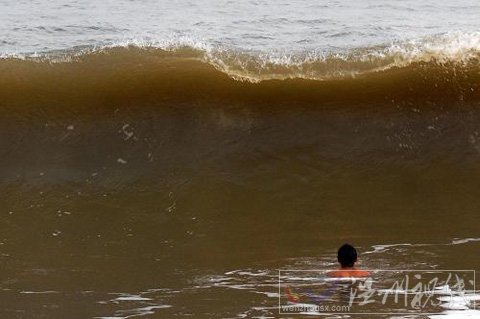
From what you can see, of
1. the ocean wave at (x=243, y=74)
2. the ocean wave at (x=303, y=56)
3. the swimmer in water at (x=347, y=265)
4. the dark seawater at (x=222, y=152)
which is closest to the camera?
the swimmer in water at (x=347, y=265)

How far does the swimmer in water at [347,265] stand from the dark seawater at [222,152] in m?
0.21

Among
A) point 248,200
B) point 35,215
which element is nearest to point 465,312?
point 248,200

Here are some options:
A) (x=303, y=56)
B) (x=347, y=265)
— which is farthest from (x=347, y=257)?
(x=303, y=56)

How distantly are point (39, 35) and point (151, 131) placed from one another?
2.09 meters

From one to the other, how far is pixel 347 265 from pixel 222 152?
105 inches

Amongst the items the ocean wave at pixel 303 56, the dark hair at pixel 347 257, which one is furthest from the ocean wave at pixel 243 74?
the dark hair at pixel 347 257

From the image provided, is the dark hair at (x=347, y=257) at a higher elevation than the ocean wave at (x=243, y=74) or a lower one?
lower

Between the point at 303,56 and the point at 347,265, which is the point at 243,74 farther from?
the point at 347,265

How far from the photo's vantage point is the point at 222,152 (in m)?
8.45

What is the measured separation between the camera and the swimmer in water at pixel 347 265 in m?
5.96

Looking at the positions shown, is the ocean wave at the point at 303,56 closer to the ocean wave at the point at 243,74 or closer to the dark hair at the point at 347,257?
the ocean wave at the point at 243,74

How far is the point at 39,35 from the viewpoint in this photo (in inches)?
389

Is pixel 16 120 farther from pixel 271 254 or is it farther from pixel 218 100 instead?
pixel 271 254

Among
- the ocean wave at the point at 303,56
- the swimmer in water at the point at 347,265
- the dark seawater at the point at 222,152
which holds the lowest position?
the swimmer in water at the point at 347,265
